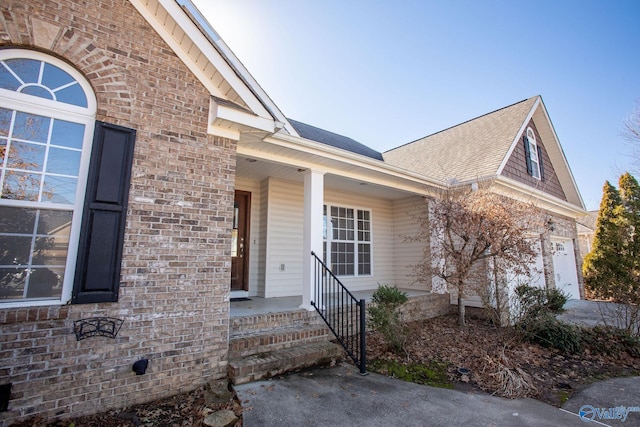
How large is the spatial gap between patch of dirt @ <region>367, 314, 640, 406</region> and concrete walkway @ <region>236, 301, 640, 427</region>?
10.0 inches

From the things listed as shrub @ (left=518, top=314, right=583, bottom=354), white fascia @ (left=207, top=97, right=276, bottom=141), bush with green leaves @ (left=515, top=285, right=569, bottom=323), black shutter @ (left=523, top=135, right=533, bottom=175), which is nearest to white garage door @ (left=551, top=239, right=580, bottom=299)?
black shutter @ (left=523, top=135, right=533, bottom=175)

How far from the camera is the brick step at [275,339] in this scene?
382cm

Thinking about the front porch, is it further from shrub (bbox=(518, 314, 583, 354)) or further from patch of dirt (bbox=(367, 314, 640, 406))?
shrub (bbox=(518, 314, 583, 354))

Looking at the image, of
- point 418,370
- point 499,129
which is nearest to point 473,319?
point 418,370

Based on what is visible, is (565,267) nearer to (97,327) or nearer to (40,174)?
(97,327)

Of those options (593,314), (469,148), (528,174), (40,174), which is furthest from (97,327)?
(528,174)

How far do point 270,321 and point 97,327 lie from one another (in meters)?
2.16

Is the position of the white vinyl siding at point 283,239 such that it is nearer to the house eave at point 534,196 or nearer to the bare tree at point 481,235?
the bare tree at point 481,235

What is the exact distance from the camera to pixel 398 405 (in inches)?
121

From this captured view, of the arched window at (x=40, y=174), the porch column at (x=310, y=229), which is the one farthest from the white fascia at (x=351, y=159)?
the arched window at (x=40, y=174)

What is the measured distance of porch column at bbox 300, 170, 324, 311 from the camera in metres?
5.04

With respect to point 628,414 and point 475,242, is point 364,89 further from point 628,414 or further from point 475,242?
point 628,414

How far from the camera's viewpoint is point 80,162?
3082 mm

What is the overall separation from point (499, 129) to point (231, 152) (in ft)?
29.7
